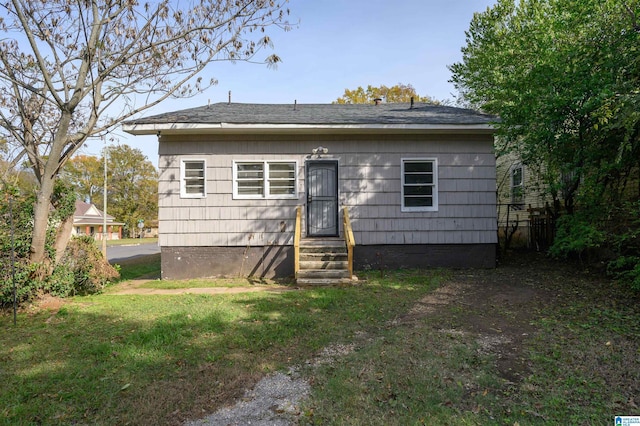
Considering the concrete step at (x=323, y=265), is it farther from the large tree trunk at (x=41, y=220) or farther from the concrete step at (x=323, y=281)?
the large tree trunk at (x=41, y=220)

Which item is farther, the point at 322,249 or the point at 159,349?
the point at 322,249

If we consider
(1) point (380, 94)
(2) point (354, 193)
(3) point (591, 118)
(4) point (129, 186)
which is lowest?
(2) point (354, 193)

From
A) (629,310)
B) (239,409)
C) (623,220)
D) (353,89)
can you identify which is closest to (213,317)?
(239,409)

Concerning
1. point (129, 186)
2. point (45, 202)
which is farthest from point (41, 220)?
point (129, 186)

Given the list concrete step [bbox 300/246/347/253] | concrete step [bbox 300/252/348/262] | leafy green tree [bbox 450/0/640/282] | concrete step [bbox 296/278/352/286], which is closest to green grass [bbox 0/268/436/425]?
concrete step [bbox 296/278/352/286]

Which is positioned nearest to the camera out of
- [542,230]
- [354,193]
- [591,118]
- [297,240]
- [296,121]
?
[591,118]

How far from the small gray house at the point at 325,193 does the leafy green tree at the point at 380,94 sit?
739 inches

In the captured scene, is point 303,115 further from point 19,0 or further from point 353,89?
point 353,89

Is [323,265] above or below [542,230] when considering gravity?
below

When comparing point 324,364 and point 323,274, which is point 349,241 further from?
point 324,364

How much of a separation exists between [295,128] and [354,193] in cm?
217

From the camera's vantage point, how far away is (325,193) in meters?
9.09

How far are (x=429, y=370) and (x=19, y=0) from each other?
28.6 ft

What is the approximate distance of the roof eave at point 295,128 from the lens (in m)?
8.26
